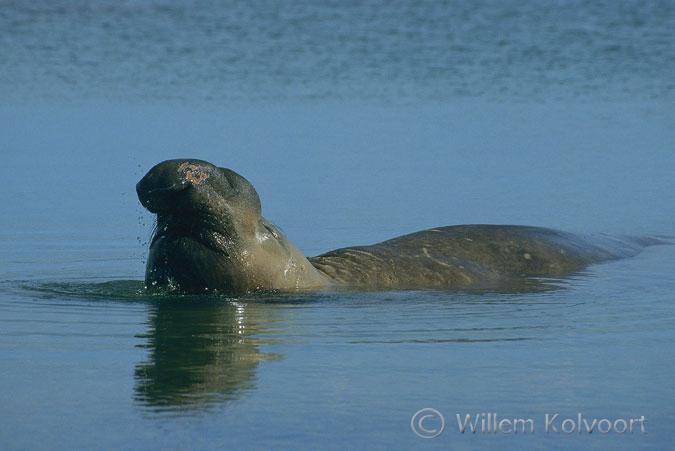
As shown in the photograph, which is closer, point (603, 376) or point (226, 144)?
point (603, 376)

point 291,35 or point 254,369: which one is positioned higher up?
point 291,35

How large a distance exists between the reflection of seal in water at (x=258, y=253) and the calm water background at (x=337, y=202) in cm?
21

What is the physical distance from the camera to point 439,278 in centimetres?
1084

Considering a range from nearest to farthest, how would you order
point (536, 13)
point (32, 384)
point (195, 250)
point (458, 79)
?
point (32, 384) < point (195, 250) < point (458, 79) < point (536, 13)

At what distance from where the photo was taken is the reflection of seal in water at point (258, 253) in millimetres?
9258

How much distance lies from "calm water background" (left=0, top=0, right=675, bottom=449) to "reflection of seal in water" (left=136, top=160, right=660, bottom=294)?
8.4 inches

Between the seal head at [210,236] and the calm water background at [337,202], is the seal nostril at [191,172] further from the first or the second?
the calm water background at [337,202]

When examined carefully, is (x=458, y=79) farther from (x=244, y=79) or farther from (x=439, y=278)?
(x=439, y=278)

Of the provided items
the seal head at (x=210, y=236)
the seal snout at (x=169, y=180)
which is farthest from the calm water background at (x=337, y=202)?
the seal snout at (x=169, y=180)

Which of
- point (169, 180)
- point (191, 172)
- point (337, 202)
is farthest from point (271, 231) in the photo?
point (337, 202)

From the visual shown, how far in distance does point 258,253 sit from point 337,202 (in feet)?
19.4

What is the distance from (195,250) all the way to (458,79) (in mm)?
17277

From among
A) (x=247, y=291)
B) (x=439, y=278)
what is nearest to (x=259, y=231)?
(x=247, y=291)

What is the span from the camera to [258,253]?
9727 mm
